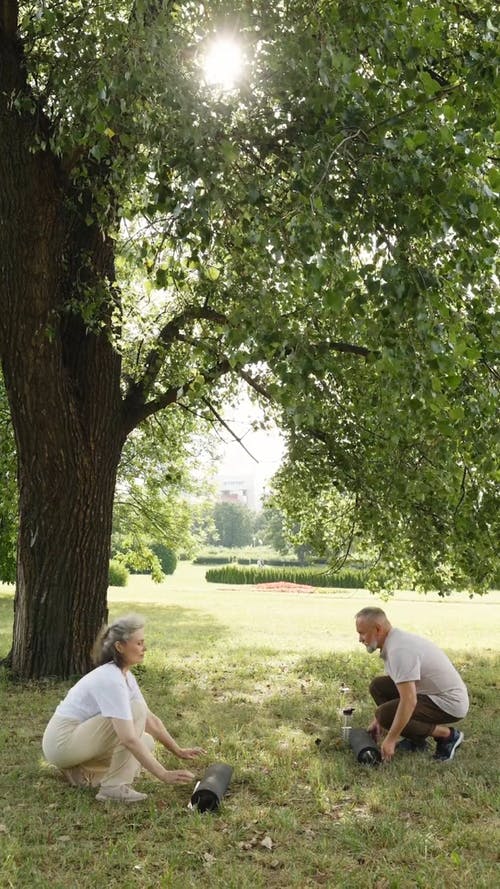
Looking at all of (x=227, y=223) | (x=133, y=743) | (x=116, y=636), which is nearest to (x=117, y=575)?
(x=227, y=223)

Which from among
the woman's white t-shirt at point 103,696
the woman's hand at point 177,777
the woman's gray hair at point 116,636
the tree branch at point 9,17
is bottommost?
the woman's hand at point 177,777

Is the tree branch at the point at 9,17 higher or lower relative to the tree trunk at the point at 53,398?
higher

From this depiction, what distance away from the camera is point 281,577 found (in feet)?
139

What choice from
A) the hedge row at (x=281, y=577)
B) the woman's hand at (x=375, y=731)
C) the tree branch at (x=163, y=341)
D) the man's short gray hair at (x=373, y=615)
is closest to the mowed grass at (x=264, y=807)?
the woman's hand at (x=375, y=731)

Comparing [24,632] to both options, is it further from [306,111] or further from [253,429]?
[306,111]

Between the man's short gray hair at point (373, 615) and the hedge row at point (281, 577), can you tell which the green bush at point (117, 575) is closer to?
the hedge row at point (281, 577)

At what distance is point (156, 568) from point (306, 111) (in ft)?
69.7

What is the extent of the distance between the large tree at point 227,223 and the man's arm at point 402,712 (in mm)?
1985

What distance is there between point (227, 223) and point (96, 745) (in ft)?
14.9

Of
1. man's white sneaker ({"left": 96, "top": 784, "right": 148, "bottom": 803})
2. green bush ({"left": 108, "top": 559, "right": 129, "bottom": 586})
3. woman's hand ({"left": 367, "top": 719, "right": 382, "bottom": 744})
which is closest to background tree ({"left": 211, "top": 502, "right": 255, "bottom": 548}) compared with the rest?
green bush ({"left": 108, "top": 559, "right": 129, "bottom": 586})

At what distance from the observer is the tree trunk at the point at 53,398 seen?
28.8 feet

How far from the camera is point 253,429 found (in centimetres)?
1239

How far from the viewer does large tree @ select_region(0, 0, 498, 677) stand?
16.9ft

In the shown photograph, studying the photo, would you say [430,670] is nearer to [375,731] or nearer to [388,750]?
[388,750]
